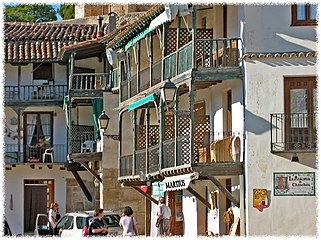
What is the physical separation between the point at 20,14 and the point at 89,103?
32077mm

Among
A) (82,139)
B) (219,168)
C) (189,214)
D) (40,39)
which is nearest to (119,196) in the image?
(82,139)

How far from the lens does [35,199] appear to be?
42281 millimetres

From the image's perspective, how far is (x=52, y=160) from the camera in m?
42.2

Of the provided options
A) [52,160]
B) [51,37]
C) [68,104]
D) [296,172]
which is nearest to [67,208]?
[52,160]

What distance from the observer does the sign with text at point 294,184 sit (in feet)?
78.3

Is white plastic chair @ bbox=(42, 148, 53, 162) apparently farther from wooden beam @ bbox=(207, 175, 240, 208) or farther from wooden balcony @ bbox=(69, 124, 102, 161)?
wooden beam @ bbox=(207, 175, 240, 208)

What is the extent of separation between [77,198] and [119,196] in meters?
6.01

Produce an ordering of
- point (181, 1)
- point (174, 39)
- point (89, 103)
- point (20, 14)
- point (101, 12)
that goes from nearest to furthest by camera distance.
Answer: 1. point (181, 1)
2. point (174, 39)
3. point (89, 103)
4. point (101, 12)
5. point (20, 14)

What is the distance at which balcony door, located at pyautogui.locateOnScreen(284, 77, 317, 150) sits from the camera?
79.6 feet

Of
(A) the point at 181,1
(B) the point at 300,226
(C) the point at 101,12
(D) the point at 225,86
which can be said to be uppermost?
(C) the point at 101,12

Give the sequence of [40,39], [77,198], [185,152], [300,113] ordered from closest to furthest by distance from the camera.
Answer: [300,113]
[185,152]
[77,198]
[40,39]

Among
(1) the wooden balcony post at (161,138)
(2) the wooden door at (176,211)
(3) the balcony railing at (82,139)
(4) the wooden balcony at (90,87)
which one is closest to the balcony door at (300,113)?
(1) the wooden balcony post at (161,138)

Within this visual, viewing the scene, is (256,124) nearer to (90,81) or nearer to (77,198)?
(90,81)

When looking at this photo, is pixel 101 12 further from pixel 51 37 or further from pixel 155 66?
pixel 155 66
